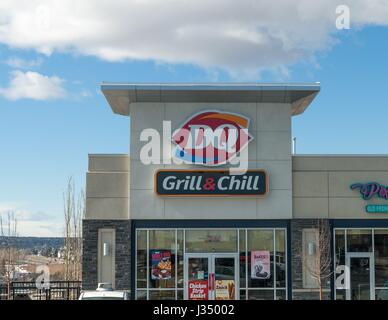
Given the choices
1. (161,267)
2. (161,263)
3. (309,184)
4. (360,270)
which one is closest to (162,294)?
(161,267)

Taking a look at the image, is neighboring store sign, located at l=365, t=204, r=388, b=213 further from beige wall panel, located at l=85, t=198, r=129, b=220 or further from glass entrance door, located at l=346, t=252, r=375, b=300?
beige wall panel, located at l=85, t=198, r=129, b=220

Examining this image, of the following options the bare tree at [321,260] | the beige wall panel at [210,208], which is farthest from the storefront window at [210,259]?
the bare tree at [321,260]

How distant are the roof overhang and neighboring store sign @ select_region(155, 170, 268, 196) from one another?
2.69m

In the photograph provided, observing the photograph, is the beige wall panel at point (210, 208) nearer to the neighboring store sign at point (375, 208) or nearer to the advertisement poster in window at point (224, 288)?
the advertisement poster in window at point (224, 288)

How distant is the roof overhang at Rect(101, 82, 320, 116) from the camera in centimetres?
2173

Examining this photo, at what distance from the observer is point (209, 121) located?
22438 mm

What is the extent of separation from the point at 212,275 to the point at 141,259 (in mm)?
2619

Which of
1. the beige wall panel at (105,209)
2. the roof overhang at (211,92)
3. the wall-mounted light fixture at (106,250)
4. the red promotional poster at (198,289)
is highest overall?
the roof overhang at (211,92)

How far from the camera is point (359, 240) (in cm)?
2266

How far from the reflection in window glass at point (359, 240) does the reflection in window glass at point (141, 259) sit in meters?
7.52

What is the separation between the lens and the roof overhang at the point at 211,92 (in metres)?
21.7

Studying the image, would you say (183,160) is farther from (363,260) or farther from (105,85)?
(363,260)

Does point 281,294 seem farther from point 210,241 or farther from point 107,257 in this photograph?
point 107,257
